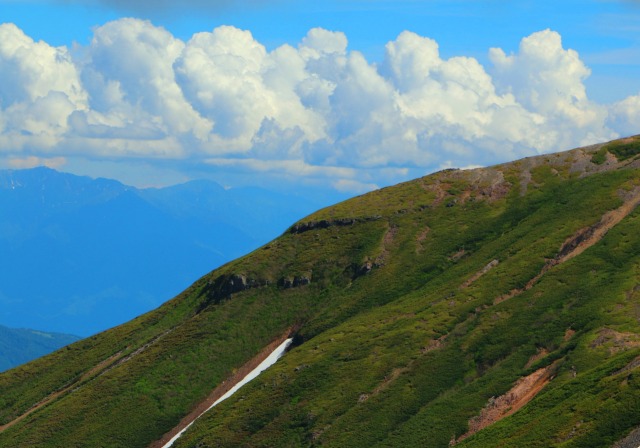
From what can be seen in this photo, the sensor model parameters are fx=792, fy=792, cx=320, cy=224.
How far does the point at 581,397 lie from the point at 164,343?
94611mm

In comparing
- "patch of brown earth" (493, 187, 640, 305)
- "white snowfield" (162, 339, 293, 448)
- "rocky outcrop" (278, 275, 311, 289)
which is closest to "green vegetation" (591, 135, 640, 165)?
"patch of brown earth" (493, 187, 640, 305)

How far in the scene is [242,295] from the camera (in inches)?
6216

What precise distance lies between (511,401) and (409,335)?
26166mm

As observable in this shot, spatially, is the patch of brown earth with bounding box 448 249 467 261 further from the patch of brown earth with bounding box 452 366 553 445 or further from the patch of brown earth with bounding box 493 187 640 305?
the patch of brown earth with bounding box 452 366 553 445

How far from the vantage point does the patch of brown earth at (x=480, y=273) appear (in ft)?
424

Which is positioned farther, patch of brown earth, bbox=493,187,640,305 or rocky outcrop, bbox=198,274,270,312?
rocky outcrop, bbox=198,274,270,312

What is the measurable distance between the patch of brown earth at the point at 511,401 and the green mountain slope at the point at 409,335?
270 millimetres

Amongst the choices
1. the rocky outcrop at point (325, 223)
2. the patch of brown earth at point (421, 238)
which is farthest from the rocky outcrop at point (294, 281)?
the patch of brown earth at point (421, 238)

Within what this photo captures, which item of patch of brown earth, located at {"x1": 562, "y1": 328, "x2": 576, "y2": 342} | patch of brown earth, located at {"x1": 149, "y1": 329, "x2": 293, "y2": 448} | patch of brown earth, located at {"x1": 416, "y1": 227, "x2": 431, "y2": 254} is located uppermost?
patch of brown earth, located at {"x1": 416, "y1": 227, "x2": 431, "y2": 254}

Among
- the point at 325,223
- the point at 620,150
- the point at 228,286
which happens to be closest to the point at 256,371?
the point at 228,286

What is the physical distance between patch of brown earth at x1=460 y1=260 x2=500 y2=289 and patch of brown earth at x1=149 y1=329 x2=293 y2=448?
Answer: 35.2 metres

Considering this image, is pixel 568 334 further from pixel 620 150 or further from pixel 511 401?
pixel 620 150

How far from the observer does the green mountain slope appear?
3661 inches

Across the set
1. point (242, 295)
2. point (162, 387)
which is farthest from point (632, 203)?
point (162, 387)
